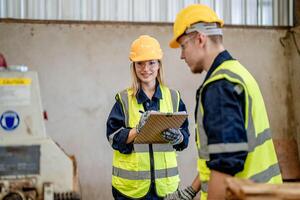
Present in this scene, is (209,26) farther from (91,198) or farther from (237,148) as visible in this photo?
(91,198)

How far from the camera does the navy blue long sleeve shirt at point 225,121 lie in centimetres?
133

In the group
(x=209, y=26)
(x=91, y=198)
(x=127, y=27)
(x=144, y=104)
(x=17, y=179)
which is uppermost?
(x=127, y=27)

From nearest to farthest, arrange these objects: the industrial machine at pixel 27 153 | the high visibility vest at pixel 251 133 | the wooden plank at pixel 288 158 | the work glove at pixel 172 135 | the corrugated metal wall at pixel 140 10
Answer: the industrial machine at pixel 27 153 → the high visibility vest at pixel 251 133 → the work glove at pixel 172 135 → the corrugated metal wall at pixel 140 10 → the wooden plank at pixel 288 158

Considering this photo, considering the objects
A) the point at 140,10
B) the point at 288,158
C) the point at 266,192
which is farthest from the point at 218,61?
the point at 288,158

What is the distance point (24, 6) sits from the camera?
11.8 ft

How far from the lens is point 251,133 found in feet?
4.60

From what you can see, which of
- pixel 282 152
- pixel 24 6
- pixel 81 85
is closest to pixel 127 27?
pixel 81 85

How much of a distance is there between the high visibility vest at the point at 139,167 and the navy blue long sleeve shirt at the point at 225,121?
92cm

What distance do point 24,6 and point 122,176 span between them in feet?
6.40

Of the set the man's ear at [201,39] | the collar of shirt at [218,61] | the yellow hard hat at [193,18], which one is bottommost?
the collar of shirt at [218,61]

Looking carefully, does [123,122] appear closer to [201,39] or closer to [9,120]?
[201,39]

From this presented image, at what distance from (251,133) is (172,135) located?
868 mm

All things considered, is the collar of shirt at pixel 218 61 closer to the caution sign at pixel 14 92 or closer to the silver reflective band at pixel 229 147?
the silver reflective band at pixel 229 147

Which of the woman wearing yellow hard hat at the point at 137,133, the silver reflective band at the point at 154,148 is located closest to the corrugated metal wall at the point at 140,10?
the woman wearing yellow hard hat at the point at 137,133
